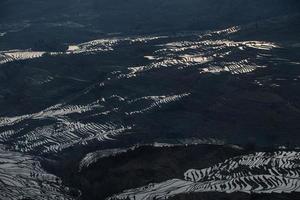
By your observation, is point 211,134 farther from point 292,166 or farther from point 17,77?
point 17,77

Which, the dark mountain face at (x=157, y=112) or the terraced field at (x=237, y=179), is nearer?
the terraced field at (x=237, y=179)

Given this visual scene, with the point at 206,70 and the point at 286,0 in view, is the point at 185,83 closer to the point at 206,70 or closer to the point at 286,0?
the point at 206,70

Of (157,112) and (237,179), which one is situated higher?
(237,179)

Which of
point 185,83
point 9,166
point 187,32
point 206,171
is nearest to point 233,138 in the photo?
point 206,171

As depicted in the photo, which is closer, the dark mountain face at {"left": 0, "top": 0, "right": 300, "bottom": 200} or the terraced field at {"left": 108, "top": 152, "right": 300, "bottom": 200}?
the terraced field at {"left": 108, "top": 152, "right": 300, "bottom": 200}

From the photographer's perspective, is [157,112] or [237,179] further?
[157,112]

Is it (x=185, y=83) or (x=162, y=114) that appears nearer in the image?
(x=162, y=114)

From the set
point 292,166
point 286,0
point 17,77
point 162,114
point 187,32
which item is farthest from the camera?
point 286,0

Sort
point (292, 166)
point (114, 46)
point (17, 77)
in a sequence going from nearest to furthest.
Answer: point (292, 166)
point (17, 77)
point (114, 46)
